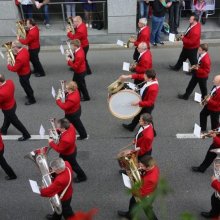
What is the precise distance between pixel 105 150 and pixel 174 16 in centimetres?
630

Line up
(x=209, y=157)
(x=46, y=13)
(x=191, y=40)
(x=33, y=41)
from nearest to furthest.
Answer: (x=209, y=157), (x=191, y=40), (x=33, y=41), (x=46, y=13)

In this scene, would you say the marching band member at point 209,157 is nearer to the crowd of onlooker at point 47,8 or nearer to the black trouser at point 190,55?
the black trouser at point 190,55

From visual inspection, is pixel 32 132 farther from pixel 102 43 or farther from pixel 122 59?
pixel 102 43

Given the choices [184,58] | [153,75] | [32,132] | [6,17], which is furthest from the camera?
[6,17]

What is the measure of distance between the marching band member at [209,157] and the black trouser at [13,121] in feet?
10.9

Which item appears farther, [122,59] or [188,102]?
[122,59]

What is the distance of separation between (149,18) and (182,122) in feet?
17.1

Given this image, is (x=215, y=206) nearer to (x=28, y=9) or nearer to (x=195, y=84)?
(x=195, y=84)

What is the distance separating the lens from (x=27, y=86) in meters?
8.51

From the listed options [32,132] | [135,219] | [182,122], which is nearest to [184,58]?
[182,122]

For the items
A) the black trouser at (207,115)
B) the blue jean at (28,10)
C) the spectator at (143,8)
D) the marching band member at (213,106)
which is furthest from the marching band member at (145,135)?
the blue jean at (28,10)

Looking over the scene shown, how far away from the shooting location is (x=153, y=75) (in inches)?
267

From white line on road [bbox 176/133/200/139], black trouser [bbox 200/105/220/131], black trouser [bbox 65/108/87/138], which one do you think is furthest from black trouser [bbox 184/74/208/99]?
black trouser [bbox 65/108/87/138]

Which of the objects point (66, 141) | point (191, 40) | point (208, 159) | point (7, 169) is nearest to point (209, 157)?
point (208, 159)
